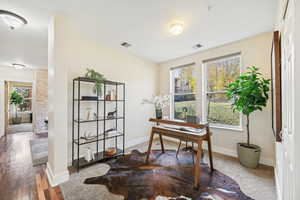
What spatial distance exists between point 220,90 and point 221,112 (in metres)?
0.55

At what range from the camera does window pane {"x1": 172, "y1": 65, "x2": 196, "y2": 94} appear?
3722 mm

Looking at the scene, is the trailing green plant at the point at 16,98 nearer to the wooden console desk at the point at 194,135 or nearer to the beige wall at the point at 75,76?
the beige wall at the point at 75,76

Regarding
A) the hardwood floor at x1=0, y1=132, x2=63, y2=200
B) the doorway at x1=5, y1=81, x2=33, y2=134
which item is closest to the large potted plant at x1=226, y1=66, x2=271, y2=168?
the hardwood floor at x1=0, y1=132, x2=63, y2=200

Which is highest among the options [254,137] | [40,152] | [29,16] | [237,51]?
[29,16]

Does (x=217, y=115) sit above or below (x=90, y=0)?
below

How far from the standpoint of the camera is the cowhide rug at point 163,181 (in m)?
1.73

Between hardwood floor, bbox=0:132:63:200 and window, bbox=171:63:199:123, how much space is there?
306 cm

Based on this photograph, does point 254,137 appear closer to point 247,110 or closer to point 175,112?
point 247,110

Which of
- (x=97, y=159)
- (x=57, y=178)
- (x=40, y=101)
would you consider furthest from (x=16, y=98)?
(x=57, y=178)

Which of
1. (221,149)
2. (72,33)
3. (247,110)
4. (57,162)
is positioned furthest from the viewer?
(221,149)

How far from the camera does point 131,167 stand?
244 centimetres

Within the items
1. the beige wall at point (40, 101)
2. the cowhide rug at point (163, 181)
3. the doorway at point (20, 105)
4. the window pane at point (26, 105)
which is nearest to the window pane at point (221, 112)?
the cowhide rug at point (163, 181)

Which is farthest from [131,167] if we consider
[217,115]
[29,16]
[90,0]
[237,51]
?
[237,51]

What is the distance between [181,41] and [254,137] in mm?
2581
